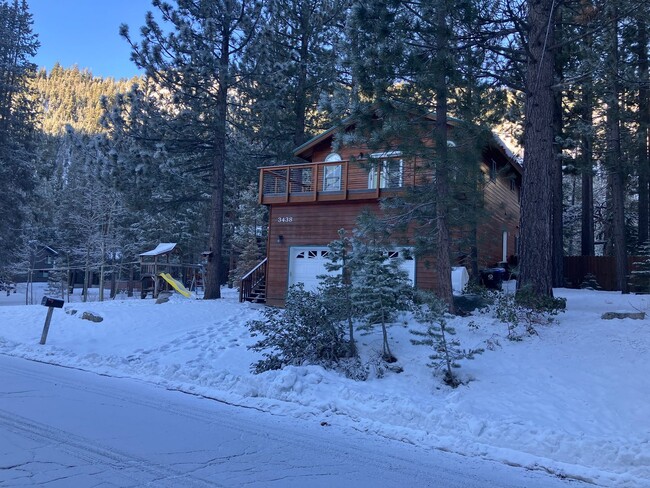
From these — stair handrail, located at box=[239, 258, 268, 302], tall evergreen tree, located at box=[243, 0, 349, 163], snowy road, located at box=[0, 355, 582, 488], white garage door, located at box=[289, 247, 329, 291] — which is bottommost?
snowy road, located at box=[0, 355, 582, 488]

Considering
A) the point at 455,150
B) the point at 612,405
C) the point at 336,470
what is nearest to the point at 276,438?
the point at 336,470

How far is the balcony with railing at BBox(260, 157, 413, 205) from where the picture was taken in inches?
651

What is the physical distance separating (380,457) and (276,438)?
1.23 metres

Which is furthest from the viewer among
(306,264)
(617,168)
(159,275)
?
(159,275)

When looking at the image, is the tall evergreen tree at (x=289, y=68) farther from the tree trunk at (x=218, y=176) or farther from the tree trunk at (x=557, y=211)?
the tree trunk at (x=557, y=211)

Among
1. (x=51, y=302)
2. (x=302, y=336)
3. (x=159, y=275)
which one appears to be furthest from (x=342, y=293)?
(x=159, y=275)

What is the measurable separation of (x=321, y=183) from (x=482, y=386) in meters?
11.6

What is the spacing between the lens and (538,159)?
1138 centimetres

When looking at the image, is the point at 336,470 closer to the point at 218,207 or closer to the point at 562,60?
the point at 562,60

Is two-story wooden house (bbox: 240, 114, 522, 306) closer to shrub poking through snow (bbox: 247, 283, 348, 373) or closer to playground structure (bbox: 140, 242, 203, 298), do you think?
playground structure (bbox: 140, 242, 203, 298)

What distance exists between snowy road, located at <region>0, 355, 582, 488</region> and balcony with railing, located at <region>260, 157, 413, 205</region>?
10.1 m

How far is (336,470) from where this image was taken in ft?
15.7

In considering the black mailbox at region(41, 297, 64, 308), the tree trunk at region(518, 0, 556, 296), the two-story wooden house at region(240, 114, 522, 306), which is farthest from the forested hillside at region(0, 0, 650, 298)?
the black mailbox at region(41, 297, 64, 308)

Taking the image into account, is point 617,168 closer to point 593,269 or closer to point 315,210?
point 593,269
